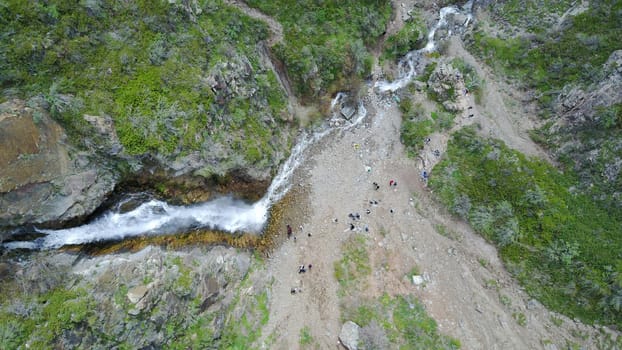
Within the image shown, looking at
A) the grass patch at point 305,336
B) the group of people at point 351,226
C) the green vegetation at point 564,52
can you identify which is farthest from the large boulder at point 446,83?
the grass patch at point 305,336

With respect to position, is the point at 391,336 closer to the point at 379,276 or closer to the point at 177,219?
the point at 379,276

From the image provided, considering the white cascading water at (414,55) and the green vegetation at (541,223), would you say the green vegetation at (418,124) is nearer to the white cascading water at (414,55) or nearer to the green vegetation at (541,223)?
the green vegetation at (541,223)

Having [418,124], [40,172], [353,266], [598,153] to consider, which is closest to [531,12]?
[598,153]

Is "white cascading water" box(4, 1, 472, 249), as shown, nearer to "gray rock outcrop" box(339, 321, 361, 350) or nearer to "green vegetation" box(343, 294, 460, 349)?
"gray rock outcrop" box(339, 321, 361, 350)

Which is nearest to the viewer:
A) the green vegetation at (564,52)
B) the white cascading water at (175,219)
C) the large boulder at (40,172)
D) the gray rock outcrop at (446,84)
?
the large boulder at (40,172)

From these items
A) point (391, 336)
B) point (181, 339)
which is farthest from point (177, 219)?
point (391, 336)

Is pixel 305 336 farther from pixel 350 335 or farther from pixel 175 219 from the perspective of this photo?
pixel 175 219

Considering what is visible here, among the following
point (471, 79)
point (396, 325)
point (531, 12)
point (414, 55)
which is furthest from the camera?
point (414, 55)
